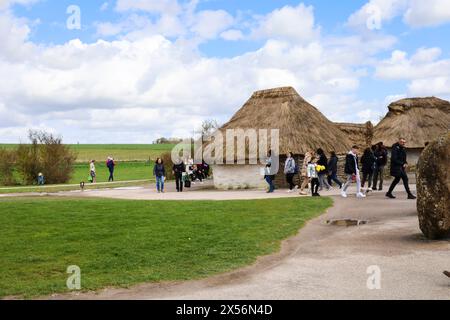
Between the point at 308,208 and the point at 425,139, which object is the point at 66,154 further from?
the point at 308,208

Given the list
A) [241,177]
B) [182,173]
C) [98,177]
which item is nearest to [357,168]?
[241,177]

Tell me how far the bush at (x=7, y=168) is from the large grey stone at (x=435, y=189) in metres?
42.7

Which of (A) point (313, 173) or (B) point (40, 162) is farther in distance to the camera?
(B) point (40, 162)

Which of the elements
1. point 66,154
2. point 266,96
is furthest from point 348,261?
point 66,154

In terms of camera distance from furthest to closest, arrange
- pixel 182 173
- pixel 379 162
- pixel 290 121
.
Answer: pixel 290 121 < pixel 182 173 < pixel 379 162

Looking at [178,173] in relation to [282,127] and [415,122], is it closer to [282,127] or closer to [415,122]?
[282,127]

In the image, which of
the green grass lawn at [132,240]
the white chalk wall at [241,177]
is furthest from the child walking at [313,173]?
the white chalk wall at [241,177]

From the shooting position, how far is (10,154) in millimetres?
48750

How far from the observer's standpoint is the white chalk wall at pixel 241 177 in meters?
30.8

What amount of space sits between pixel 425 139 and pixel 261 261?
110ft

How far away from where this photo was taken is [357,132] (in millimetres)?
38000

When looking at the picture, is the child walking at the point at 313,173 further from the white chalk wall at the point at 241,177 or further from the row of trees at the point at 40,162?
the row of trees at the point at 40,162

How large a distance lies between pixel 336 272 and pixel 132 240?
16.9ft
